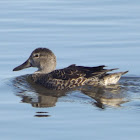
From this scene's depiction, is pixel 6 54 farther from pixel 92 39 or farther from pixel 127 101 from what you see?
pixel 127 101

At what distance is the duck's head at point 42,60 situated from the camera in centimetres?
1241

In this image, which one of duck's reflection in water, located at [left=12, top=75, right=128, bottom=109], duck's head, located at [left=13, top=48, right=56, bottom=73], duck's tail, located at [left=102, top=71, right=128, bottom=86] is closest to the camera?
duck's reflection in water, located at [left=12, top=75, right=128, bottom=109]

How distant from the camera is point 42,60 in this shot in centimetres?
1255

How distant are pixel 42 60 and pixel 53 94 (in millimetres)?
1486

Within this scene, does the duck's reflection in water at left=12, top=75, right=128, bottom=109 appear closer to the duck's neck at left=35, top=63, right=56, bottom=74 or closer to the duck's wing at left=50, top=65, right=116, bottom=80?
the duck's wing at left=50, top=65, right=116, bottom=80

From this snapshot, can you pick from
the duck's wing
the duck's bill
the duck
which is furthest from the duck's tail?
the duck's bill

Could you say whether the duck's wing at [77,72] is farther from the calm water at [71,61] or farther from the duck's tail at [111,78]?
the calm water at [71,61]

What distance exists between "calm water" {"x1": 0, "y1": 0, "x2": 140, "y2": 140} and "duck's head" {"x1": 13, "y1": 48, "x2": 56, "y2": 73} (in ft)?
1.24

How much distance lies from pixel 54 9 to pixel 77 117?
8.21 m

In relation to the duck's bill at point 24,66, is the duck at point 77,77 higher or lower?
lower

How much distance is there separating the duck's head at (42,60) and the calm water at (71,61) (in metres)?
0.38

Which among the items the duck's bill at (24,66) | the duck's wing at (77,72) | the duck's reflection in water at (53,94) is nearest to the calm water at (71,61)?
the duck's reflection in water at (53,94)

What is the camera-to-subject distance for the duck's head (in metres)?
12.4

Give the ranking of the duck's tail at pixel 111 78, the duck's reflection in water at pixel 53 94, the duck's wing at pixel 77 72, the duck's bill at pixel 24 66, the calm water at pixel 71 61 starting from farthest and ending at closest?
the duck's bill at pixel 24 66, the duck's tail at pixel 111 78, the duck's wing at pixel 77 72, the duck's reflection in water at pixel 53 94, the calm water at pixel 71 61
